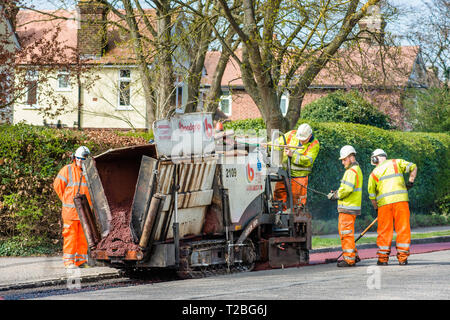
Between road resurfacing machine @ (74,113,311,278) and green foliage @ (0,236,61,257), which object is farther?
green foliage @ (0,236,61,257)

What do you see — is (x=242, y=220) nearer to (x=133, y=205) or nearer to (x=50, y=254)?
(x=133, y=205)

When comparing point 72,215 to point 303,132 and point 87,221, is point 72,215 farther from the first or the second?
point 303,132

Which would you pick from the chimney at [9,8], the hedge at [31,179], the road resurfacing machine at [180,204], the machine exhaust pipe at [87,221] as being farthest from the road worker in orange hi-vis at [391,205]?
the chimney at [9,8]

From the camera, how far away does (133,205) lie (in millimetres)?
9312

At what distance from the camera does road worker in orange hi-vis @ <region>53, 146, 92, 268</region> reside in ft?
35.7

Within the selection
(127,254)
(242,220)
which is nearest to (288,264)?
(242,220)

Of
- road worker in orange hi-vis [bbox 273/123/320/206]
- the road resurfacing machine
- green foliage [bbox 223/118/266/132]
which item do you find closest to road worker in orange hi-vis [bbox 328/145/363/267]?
road worker in orange hi-vis [bbox 273/123/320/206]

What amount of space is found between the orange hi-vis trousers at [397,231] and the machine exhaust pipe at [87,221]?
15.5ft

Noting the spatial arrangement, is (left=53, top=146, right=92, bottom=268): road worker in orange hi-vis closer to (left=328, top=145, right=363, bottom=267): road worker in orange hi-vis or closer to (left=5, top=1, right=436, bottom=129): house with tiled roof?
(left=5, top=1, right=436, bottom=129): house with tiled roof

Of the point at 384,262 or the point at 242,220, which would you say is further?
the point at 384,262

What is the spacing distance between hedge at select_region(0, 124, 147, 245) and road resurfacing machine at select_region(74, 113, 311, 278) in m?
2.87

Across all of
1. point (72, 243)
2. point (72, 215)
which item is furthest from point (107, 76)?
point (72, 243)
